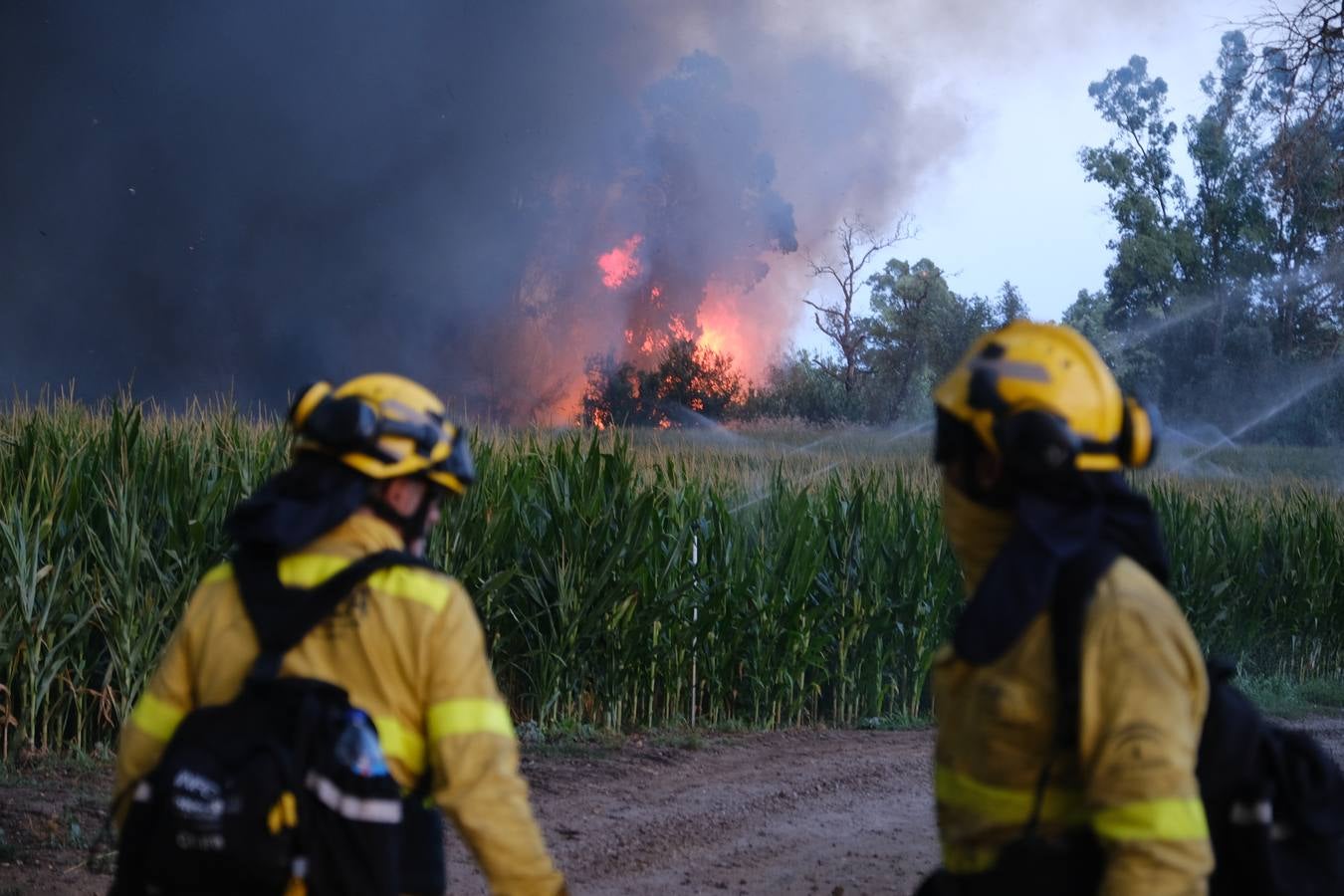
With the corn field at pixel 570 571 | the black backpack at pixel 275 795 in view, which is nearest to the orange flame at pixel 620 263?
the corn field at pixel 570 571

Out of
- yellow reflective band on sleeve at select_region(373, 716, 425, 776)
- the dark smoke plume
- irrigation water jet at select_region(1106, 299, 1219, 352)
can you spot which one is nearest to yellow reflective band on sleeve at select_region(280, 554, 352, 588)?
yellow reflective band on sleeve at select_region(373, 716, 425, 776)

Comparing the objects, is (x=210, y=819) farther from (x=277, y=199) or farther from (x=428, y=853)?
(x=277, y=199)

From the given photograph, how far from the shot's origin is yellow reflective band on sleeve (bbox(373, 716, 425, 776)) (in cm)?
242

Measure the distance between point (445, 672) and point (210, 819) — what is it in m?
0.46

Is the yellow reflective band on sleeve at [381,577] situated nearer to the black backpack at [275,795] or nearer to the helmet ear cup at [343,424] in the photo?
the black backpack at [275,795]

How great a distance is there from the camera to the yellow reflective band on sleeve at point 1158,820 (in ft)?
6.42

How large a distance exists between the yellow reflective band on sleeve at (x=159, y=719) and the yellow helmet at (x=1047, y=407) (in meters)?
1.49

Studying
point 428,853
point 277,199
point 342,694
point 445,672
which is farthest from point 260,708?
point 277,199

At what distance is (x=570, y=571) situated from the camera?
29.2ft

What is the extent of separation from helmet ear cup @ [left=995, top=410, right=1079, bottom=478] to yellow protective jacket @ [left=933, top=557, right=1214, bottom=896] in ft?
0.63

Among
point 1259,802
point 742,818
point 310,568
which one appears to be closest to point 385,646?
point 310,568

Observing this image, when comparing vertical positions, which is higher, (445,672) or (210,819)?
(445,672)

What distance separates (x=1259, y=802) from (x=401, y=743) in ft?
4.70

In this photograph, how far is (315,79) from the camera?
2522 centimetres
